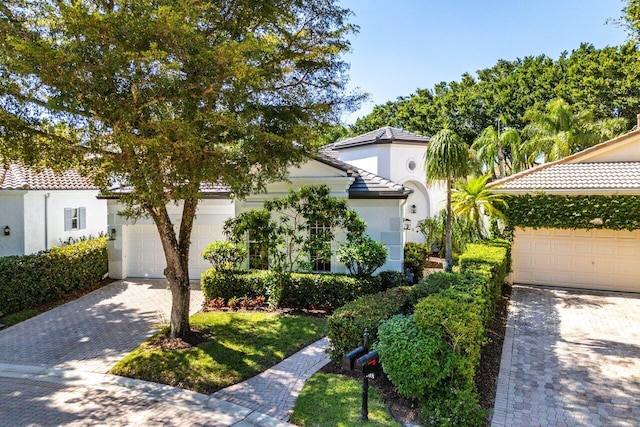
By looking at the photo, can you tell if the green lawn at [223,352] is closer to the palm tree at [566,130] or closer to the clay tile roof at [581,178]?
the clay tile roof at [581,178]

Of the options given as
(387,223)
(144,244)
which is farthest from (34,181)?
(387,223)

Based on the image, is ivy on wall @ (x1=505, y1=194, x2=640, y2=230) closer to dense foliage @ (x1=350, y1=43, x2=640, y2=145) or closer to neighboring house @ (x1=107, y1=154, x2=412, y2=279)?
neighboring house @ (x1=107, y1=154, x2=412, y2=279)

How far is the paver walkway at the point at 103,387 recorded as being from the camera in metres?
6.81

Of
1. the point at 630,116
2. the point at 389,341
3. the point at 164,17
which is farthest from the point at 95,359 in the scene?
the point at 630,116

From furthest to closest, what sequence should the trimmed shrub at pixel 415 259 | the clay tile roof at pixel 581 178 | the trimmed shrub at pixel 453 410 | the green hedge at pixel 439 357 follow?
1. the trimmed shrub at pixel 415 259
2. the clay tile roof at pixel 581 178
3. the green hedge at pixel 439 357
4. the trimmed shrub at pixel 453 410

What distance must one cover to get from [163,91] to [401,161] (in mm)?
16732

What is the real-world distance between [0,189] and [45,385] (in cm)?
1099

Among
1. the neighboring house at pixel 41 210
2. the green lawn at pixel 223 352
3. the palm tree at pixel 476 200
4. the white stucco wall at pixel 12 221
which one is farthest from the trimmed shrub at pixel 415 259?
the white stucco wall at pixel 12 221

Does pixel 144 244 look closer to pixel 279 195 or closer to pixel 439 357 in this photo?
pixel 279 195

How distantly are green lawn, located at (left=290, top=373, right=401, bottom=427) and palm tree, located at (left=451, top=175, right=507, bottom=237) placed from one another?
10.8 meters

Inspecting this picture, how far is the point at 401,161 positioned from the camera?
22547 millimetres

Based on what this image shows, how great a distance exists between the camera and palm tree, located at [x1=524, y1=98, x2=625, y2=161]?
23.5 metres

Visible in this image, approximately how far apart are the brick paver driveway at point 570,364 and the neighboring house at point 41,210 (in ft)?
52.4

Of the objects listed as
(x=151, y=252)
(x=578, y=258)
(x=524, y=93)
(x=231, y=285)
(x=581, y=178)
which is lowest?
→ (x=231, y=285)
